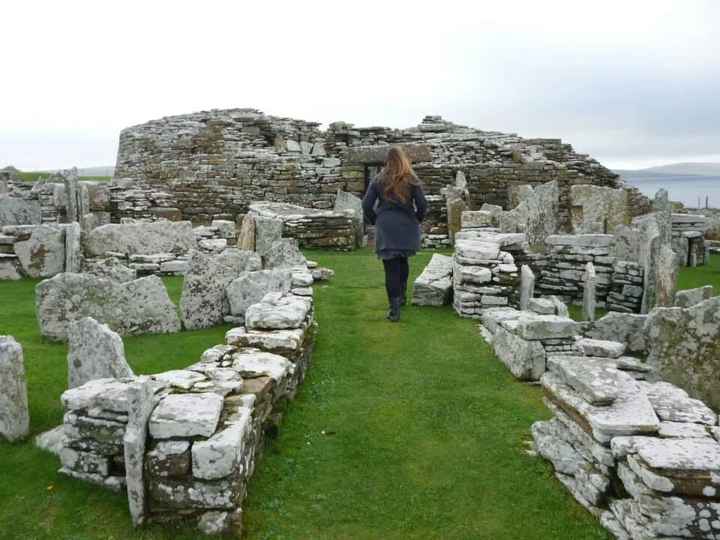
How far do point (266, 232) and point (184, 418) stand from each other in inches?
333

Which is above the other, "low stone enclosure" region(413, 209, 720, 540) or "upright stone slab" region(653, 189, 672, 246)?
"upright stone slab" region(653, 189, 672, 246)

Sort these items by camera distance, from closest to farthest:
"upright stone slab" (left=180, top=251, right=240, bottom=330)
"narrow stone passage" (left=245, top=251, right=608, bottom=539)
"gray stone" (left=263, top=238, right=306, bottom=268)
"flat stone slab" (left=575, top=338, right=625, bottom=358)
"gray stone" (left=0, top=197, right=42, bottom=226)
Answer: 1. "narrow stone passage" (left=245, top=251, right=608, bottom=539)
2. "flat stone slab" (left=575, top=338, right=625, bottom=358)
3. "upright stone slab" (left=180, top=251, right=240, bottom=330)
4. "gray stone" (left=263, top=238, right=306, bottom=268)
5. "gray stone" (left=0, top=197, right=42, bottom=226)

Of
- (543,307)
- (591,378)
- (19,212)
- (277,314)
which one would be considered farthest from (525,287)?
(19,212)

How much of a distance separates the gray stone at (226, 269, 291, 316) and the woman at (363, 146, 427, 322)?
4.29 ft

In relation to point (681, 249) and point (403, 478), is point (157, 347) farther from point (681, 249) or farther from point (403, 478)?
point (681, 249)

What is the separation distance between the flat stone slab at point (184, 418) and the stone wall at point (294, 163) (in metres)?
12.8

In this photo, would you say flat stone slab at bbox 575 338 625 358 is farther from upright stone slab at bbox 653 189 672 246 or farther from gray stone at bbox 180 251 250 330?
gray stone at bbox 180 251 250 330

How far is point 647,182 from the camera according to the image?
181375 millimetres

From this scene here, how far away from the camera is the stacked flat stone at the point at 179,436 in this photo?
333 centimetres

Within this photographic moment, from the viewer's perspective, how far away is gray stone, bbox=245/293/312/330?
5.60 m

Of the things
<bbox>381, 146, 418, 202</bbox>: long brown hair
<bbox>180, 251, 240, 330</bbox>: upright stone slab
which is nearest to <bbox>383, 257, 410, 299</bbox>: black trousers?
<bbox>381, 146, 418, 202</bbox>: long brown hair

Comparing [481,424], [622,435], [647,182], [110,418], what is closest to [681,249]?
[481,424]

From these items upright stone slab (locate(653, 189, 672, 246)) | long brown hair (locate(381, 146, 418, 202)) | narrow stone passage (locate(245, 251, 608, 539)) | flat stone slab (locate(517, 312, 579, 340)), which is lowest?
narrow stone passage (locate(245, 251, 608, 539))

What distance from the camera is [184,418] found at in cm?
341
